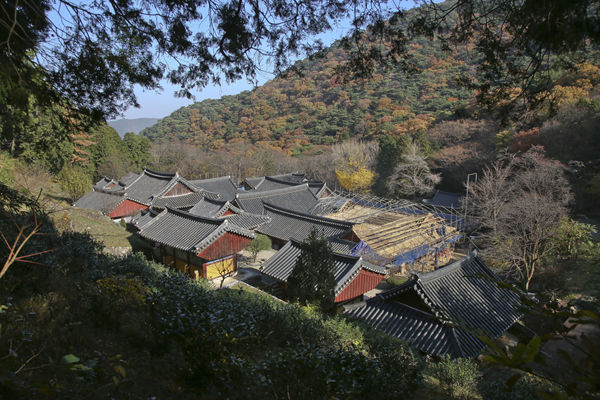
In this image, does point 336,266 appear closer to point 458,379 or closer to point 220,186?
point 458,379

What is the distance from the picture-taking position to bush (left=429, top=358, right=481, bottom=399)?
580 centimetres

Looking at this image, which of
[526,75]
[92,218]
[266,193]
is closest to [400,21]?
[526,75]

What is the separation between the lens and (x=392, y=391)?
4402 mm

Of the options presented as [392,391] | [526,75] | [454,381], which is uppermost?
[526,75]

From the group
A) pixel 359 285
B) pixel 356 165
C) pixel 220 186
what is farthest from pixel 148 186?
pixel 356 165

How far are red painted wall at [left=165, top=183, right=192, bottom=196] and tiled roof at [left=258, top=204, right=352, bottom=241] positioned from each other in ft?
20.7

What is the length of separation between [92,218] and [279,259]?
1172 cm

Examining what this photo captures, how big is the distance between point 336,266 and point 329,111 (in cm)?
5041

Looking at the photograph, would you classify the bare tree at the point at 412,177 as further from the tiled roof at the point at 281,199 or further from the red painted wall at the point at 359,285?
the red painted wall at the point at 359,285

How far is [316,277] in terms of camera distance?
8.83 metres

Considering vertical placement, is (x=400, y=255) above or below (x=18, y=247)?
below

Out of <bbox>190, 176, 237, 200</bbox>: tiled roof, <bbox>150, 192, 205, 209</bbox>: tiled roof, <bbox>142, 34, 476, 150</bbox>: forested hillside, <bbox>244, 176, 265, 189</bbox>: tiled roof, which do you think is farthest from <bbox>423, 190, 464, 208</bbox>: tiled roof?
<bbox>150, 192, 205, 209</bbox>: tiled roof

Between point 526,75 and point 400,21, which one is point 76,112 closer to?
point 400,21

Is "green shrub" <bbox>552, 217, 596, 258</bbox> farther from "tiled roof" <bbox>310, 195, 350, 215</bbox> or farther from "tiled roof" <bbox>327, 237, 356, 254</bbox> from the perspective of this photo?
"tiled roof" <bbox>310, 195, 350, 215</bbox>
